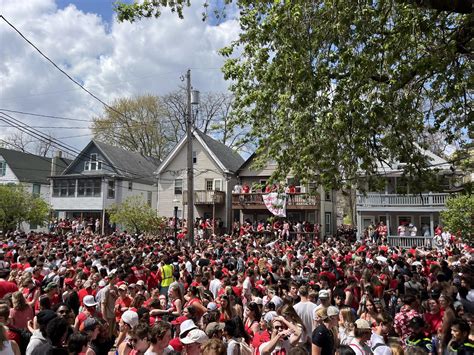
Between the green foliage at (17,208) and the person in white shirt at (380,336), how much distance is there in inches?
1344

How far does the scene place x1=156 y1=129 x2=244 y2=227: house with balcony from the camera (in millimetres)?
37750

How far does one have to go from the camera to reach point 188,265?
42.3 ft

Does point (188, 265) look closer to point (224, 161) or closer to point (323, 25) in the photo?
point (323, 25)

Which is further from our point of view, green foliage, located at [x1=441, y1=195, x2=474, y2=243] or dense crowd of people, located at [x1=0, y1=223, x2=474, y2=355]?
green foliage, located at [x1=441, y1=195, x2=474, y2=243]

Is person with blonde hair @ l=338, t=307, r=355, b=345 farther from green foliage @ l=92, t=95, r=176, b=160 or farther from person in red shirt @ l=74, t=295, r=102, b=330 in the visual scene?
green foliage @ l=92, t=95, r=176, b=160

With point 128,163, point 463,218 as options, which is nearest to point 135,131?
point 128,163

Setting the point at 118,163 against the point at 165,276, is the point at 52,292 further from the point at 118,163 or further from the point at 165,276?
the point at 118,163

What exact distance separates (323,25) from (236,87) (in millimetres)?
3617

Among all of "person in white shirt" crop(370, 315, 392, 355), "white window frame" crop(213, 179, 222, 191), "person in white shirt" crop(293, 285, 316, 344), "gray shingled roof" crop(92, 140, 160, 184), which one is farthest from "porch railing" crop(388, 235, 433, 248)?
"gray shingled roof" crop(92, 140, 160, 184)

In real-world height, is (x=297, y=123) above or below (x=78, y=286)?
above

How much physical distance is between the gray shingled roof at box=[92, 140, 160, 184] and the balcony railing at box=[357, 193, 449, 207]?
23356 millimetres

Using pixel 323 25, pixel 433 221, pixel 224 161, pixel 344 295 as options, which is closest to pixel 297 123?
pixel 323 25

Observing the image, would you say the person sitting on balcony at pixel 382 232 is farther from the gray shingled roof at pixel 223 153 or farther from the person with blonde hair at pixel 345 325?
the person with blonde hair at pixel 345 325

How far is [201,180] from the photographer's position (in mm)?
39062
